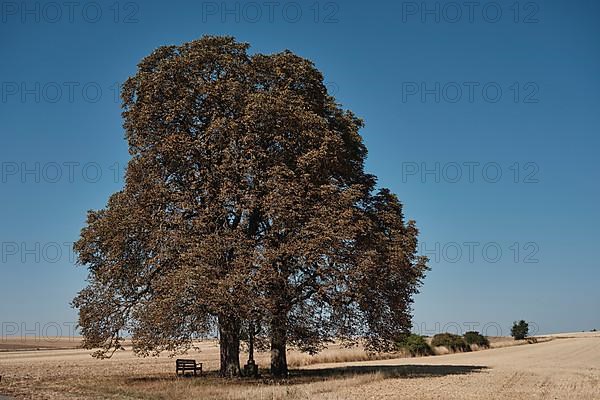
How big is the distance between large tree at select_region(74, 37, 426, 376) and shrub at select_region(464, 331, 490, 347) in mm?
52244

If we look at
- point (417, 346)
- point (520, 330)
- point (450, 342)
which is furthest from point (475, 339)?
point (520, 330)

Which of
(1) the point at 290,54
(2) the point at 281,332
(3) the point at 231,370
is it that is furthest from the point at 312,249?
(1) the point at 290,54

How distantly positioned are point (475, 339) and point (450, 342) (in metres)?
6.75

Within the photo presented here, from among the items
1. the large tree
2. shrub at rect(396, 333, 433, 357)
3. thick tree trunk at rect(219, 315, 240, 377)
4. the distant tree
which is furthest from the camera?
the distant tree

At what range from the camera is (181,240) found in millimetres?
28234

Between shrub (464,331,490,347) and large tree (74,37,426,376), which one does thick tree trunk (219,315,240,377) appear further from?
shrub (464,331,490,347)

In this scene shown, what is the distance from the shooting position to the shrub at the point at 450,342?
75.5 metres

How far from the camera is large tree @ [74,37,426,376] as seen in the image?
2738 centimetres

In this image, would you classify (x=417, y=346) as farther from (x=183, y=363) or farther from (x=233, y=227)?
(x=233, y=227)

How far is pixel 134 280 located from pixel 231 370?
22.7 ft

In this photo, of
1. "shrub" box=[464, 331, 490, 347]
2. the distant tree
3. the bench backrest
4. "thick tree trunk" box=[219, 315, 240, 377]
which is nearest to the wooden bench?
the bench backrest

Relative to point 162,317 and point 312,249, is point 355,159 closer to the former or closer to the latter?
point 312,249

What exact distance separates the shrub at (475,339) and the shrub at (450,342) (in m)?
1.53

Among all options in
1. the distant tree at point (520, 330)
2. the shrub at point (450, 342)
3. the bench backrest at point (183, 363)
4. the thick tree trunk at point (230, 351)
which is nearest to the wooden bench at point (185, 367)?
the bench backrest at point (183, 363)
